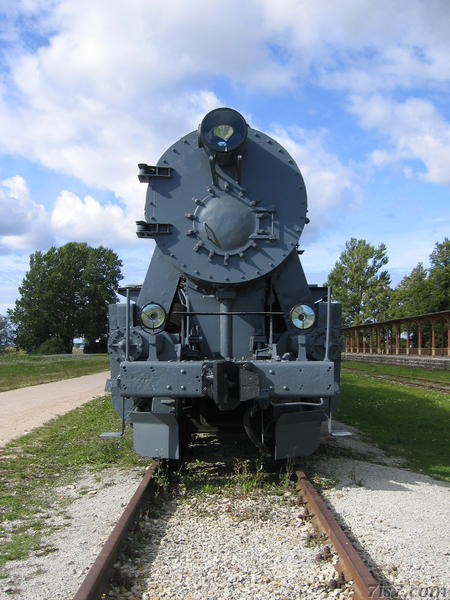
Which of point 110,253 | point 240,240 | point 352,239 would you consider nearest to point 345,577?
point 240,240

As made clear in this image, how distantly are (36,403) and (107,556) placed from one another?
11.9 metres

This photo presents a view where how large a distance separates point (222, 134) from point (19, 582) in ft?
16.1

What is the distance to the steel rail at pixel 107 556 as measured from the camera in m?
3.19

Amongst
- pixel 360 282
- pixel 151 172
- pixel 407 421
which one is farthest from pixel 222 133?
pixel 360 282

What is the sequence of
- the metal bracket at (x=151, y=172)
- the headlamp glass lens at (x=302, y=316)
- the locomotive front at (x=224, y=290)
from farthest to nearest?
the metal bracket at (x=151, y=172)
the headlamp glass lens at (x=302, y=316)
the locomotive front at (x=224, y=290)

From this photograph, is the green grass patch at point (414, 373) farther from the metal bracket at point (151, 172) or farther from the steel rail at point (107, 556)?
the steel rail at point (107, 556)

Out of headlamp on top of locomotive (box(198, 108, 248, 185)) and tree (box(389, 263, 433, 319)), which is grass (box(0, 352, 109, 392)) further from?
tree (box(389, 263, 433, 319))

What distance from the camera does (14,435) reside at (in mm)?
9750

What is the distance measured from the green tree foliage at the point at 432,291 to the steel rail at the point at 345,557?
57401 mm

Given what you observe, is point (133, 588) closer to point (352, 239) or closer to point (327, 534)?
point (327, 534)

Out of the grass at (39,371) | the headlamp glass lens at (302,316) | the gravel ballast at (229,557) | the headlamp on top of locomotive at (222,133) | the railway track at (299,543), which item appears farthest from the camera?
the grass at (39,371)

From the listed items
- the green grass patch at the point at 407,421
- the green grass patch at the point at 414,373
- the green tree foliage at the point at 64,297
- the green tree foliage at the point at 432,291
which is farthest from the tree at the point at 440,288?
the green grass patch at the point at 407,421

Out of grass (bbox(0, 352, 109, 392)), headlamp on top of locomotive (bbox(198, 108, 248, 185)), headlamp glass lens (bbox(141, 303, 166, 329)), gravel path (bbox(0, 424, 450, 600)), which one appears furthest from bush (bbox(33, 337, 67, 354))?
headlamp on top of locomotive (bbox(198, 108, 248, 185))

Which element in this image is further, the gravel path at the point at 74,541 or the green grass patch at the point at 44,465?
the green grass patch at the point at 44,465
